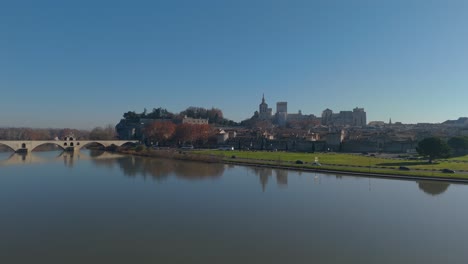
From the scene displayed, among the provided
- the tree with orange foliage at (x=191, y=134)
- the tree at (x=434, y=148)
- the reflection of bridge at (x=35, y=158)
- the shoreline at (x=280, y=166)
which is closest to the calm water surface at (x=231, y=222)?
the shoreline at (x=280, y=166)

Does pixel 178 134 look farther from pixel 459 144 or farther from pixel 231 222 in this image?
pixel 231 222

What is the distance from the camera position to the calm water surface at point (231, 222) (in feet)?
27.0

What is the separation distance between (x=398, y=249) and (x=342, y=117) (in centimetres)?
9718

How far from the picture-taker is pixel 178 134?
162 feet

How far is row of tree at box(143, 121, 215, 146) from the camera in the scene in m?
49.0

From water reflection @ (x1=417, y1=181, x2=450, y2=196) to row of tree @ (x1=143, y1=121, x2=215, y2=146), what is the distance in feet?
110

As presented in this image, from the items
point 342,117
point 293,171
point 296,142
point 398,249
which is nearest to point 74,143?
point 296,142

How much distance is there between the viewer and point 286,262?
306 inches

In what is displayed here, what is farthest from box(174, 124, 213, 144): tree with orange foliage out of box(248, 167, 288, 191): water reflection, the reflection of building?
the reflection of building

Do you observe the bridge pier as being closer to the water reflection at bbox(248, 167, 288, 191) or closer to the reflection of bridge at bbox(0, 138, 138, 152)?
the reflection of bridge at bbox(0, 138, 138, 152)

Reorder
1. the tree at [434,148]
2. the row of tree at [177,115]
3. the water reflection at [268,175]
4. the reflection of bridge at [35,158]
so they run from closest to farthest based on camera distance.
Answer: the water reflection at [268,175] → the tree at [434,148] → the reflection of bridge at [35,158] → the row of tree at [177,115]

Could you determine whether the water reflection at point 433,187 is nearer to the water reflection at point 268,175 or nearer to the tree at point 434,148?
the water reflection at point 268,175

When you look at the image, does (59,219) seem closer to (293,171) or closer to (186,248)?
(186,248)

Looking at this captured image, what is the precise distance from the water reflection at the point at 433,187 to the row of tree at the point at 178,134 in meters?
33.5
